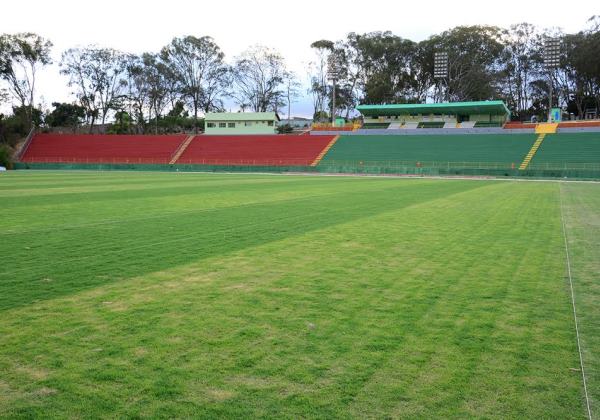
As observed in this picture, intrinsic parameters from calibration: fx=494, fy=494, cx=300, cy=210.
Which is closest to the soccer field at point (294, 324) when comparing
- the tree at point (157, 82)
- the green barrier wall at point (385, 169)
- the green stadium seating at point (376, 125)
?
the green barrier wall at point (385, 169)

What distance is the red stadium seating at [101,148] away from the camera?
217 feet

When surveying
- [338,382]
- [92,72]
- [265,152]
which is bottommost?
[338,382]

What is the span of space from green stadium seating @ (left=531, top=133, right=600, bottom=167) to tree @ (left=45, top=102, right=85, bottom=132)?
78066 mm

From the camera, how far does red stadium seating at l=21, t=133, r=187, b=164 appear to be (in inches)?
2598

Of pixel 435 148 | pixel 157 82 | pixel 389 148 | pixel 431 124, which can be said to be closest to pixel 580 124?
pixel 435 148

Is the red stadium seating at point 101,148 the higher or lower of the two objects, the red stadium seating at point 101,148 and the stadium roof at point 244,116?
the lower

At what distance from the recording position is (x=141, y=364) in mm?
4168

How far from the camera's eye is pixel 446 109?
221 feet

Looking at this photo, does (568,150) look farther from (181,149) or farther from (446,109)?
(181,149)

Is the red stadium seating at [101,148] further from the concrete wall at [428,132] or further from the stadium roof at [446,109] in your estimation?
the stadium roof at [446,109]

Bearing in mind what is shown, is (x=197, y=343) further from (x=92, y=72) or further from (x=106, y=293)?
(x=92, y=72)

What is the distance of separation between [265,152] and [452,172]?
24.7m

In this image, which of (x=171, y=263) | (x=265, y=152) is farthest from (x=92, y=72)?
(x=171, y=263)

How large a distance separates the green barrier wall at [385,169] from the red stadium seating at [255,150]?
10.1ft
